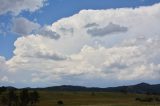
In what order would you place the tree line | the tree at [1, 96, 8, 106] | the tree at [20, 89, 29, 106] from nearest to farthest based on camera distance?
the tree line < the tree at [20, 89, 29, 106] < the tree at [1, 96, 8, 106]

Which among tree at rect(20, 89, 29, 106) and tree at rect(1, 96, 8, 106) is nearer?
tree at rect(20, 89, 29, 106)

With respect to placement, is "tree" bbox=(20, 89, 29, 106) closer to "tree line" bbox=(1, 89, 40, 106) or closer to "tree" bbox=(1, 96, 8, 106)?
"tree line" bbox=(1, 89, 40, 106)

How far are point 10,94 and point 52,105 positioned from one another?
20.1 metres

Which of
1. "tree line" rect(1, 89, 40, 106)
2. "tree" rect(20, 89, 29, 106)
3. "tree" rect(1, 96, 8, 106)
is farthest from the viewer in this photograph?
"tree" rect(1, 96, 8, 106)

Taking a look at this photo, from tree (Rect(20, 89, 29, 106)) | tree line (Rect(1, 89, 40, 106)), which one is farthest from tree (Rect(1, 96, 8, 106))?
tree (Rect(20, 89, 29, 106))

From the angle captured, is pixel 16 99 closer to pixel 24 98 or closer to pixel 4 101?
pixel 24 98

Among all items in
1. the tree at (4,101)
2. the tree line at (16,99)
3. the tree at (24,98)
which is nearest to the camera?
the tree line at (16,99)

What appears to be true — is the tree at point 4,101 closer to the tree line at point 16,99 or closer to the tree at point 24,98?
the tree line at point 16,99

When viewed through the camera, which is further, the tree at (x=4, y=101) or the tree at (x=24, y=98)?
the tree at (x=4, y=101)

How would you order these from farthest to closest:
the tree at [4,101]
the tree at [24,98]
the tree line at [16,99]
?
the tree at [4,101] < the tree at [24,98] < the tree line at [16,99]

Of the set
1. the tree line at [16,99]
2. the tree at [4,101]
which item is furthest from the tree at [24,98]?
the tree at [4,101]

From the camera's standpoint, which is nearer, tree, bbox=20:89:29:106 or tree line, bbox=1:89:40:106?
tree line, bbox=1:89:40:106

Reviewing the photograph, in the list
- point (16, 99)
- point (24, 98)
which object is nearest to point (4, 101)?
point (16, 99)

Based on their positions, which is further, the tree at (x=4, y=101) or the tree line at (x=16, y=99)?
the tree at (x=4, y=101)
